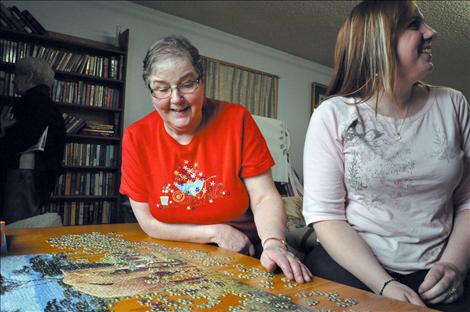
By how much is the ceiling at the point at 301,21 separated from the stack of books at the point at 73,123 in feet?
6.15

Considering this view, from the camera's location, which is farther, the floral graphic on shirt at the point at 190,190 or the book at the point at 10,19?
the book at the point at 10,19

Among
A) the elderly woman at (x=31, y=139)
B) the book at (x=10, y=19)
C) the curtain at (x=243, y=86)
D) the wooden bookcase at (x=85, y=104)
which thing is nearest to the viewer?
the elderly woman at (x=31, y=139)

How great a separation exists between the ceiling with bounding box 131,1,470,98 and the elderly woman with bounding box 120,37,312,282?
382 centimetres

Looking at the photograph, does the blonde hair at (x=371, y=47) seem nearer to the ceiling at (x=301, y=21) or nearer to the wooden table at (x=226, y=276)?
the wooden table at (x=226, y=276)

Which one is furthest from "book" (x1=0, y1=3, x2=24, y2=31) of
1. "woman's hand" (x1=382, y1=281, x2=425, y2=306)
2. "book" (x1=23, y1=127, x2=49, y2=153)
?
"woman's hand" (x1=382, y1=281, x2=425, y2=306)

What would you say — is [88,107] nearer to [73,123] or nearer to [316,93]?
[73,123]

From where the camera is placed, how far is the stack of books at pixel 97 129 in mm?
4258

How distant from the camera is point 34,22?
3865mm

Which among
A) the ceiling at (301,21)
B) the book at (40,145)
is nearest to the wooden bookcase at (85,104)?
the ceiling at (301,21)

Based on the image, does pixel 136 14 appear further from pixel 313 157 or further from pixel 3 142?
pixel 313 157

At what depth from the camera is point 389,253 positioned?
1028mm

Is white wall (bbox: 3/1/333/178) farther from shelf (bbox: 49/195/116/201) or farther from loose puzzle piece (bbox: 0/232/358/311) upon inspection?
loose puzzle piece (bbox: 0/232/358/311)

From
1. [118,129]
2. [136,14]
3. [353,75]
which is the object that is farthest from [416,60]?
[136,14]

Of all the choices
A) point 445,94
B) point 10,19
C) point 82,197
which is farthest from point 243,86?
point 445,94
